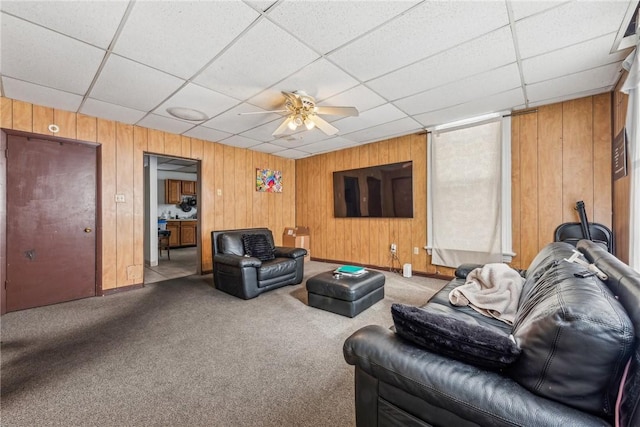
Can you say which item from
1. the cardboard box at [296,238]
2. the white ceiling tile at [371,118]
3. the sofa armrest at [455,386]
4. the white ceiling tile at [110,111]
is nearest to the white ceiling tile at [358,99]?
the white ceiling tile at [371,118]

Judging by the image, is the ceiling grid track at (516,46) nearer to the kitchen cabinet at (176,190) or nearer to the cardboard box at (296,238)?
the cardboard box at (296,238)

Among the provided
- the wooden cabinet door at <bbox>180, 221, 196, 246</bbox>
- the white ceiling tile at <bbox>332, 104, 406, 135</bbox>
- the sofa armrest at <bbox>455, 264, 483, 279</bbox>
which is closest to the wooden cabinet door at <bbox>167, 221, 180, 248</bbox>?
the wooden cabinet door at <bbox>180, 221, 196, 246</bbox>

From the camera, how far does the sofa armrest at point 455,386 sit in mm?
786

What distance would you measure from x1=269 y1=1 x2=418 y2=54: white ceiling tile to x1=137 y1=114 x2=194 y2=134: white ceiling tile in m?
2.70

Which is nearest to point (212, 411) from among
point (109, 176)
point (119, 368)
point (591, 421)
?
point (119, 368)

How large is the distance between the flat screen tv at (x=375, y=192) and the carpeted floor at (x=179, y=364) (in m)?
1.98

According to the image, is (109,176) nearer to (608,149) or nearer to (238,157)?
(238,157)

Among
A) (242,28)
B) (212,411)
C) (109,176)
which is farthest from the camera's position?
(109,176)

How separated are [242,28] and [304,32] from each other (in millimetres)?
469

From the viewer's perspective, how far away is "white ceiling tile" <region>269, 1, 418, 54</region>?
1.75 meters

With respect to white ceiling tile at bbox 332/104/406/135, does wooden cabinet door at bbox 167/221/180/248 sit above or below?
below

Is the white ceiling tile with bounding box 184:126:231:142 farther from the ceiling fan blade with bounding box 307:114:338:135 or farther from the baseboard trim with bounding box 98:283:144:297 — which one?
the baseboard trim with bounding box 98:283:144:297

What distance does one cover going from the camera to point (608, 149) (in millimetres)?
3092

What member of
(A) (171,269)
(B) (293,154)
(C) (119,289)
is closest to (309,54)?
(B) (293,154)
